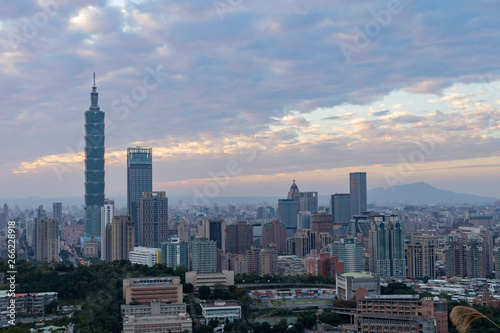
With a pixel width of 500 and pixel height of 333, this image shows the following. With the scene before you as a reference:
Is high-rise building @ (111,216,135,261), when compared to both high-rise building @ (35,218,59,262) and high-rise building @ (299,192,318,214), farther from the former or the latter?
high-rise building @ (299,192,318,214)

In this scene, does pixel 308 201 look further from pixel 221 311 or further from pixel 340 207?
pixel 221 311

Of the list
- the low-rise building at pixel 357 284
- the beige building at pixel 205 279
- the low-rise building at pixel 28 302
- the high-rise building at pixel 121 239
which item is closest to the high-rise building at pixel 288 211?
the high-rise building at pixel 121 239

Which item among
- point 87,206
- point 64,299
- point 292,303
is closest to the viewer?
point 64,299

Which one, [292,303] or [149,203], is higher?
[149,203]

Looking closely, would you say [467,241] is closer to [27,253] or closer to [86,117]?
[27,253]

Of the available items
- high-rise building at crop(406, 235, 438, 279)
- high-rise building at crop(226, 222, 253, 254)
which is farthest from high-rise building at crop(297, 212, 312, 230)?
high-rise building at crop(406, 235, 438, 279)

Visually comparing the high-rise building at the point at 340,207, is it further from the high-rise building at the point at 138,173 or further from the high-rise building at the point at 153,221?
the high-rise building at the point at 153,221

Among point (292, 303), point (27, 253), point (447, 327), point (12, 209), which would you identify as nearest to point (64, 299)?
point (292, 303)
